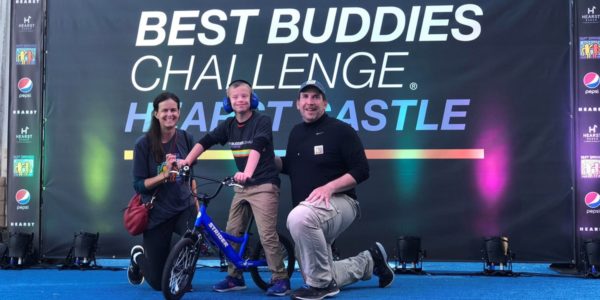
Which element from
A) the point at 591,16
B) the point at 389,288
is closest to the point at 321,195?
the point at 389,288

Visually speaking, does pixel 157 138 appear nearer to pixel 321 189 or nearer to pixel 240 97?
pixel 240 97

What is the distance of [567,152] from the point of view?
221 inches

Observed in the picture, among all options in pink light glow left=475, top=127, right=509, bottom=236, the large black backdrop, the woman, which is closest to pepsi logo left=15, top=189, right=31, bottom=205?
the large black backdrop

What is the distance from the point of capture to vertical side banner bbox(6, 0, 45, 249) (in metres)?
6.10

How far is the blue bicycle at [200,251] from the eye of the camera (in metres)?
3.90

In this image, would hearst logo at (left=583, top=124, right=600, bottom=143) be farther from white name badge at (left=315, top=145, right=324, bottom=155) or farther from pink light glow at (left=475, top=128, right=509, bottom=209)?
white name badge at (left=315, top=145, right=324, bottom=155)

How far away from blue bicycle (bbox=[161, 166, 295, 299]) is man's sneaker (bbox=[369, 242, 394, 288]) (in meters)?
0.78

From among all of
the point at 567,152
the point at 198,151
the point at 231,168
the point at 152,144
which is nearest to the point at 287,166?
the point at 198,151

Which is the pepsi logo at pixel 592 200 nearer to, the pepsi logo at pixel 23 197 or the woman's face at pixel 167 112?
the woman's face at pixel 167 112

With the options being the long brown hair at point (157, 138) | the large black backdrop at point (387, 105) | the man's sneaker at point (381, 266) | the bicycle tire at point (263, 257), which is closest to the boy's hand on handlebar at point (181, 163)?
the long brown hair at point (157, 138)

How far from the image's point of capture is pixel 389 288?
4684mm

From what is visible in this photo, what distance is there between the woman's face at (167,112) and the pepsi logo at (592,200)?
3.46 meters

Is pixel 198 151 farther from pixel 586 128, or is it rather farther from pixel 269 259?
pixel 586 128

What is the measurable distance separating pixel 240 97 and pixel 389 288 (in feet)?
5.59
